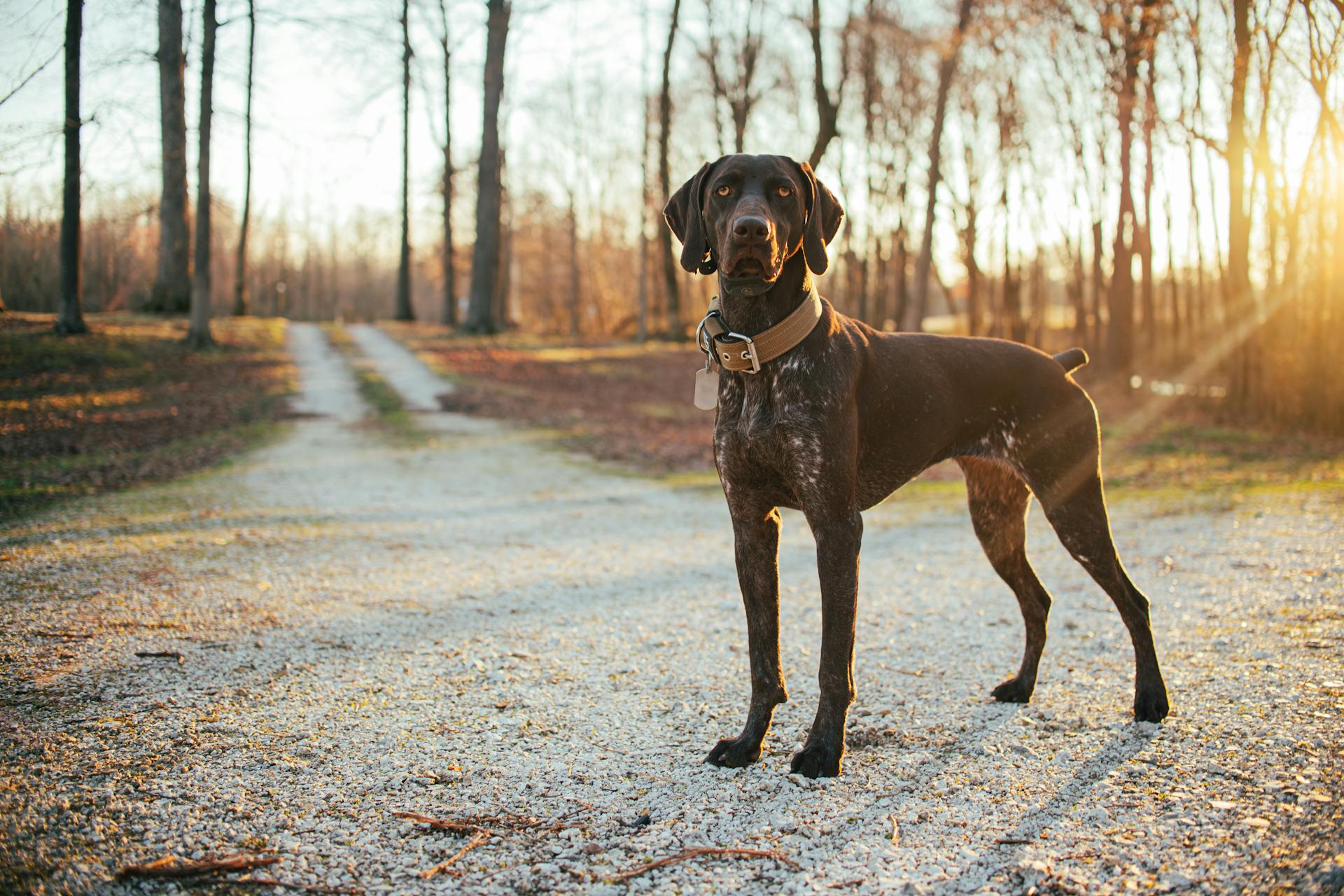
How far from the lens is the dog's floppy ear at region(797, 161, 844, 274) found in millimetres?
3322

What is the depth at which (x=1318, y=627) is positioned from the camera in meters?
4.96

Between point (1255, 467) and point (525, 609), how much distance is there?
1086cm

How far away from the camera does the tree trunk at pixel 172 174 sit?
16.3 metres

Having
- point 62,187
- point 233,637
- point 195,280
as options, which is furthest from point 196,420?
point 233,637

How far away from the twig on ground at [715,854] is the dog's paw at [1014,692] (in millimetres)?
1796

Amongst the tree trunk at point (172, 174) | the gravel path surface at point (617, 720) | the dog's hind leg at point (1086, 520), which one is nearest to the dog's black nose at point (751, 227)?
the dog's hind leg at point (1086, 520)

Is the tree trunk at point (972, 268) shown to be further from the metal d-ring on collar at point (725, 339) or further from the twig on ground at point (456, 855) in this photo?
the twig on ground at point (456, 855)

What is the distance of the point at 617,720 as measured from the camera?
3.83 m

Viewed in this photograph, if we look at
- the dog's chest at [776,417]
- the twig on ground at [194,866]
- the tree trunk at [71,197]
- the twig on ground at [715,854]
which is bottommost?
the twig on ground at [715,854]

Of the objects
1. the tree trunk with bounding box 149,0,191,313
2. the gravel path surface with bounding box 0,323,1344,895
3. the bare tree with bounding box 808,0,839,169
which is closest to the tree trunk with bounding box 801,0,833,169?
the bare tree with bounding box 808,0,839,169

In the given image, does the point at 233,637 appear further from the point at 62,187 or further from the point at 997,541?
the point at 62,187

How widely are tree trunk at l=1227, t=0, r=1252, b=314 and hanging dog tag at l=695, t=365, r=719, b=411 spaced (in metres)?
15.4

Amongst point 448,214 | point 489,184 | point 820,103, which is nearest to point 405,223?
point 448,214

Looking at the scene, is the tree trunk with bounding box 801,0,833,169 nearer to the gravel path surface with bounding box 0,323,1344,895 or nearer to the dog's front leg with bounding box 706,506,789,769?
the gravel path surface with bounding box 0,323,1344,895
